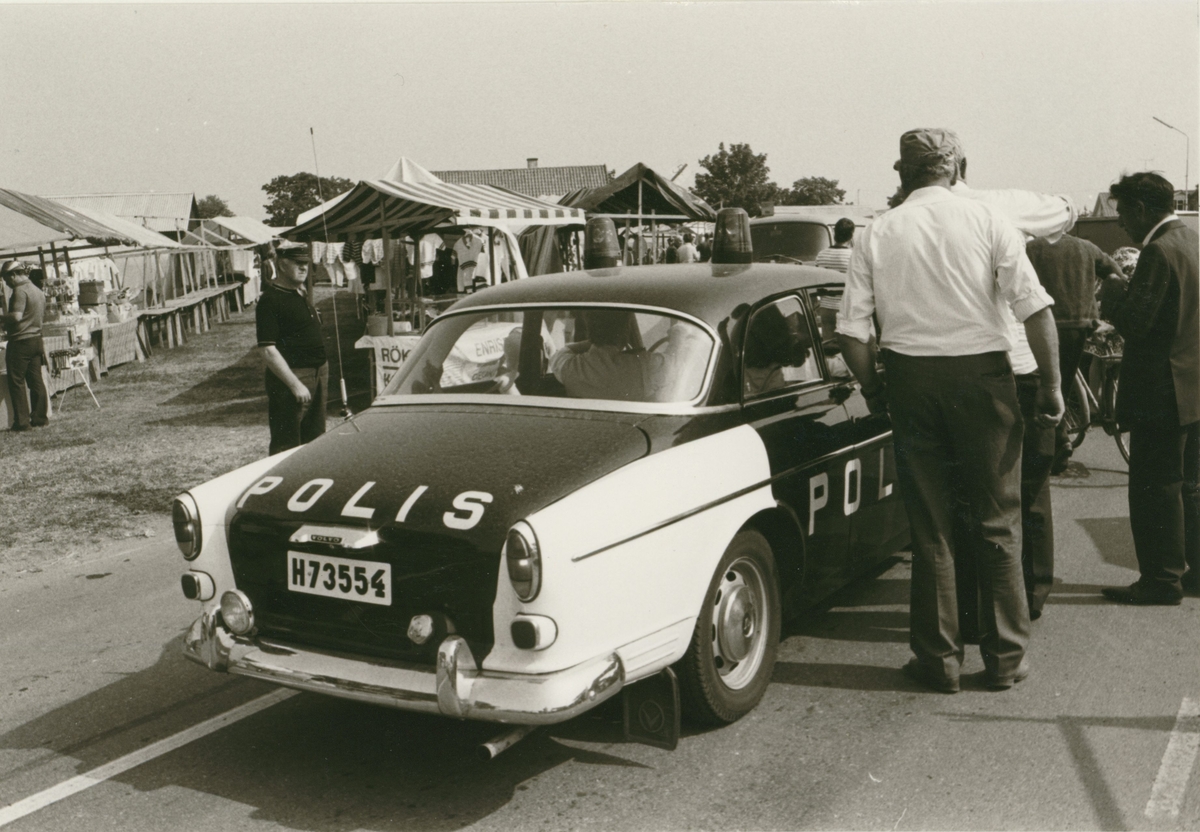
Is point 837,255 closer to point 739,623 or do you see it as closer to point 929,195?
point 929,195

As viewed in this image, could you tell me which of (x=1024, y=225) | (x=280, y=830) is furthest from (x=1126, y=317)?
(x=280, y=830)

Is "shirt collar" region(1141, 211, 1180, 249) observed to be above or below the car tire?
above

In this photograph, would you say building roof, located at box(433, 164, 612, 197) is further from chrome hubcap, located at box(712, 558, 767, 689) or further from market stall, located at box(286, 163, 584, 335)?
chrome hubcap, located at box(712, 558, 767, 689)

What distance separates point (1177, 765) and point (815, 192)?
113 metres

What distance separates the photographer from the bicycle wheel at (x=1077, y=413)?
8275 millimetres

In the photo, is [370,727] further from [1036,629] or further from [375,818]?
[1036,629]

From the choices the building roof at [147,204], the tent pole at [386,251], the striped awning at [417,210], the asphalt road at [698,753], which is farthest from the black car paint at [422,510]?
the building roof at [147,204]

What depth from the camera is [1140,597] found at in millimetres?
5094

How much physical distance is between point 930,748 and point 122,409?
12.9m

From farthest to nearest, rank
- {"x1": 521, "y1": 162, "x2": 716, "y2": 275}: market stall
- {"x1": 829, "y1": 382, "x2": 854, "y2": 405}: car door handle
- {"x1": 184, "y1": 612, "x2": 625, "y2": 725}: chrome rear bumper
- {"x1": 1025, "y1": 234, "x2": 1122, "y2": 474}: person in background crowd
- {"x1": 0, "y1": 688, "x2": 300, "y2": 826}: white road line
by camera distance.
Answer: {"x1": 521, "y1": 162, "x2": 716, "y2": 275}: market stall < {"x1": 1025, "y1": 234, "x2": 1122, "y2": 474}: person in background crowd < {"x1": 829, "y1": 382, "x2": 854, "y2": 405}: car door handle < {"x1": 0, "y1": 688, "x2": 300, "y2": 826}: white road line < {"x1": 184, "y1": 612, "x2": 625, "y2": 725}: chrome rear bumper

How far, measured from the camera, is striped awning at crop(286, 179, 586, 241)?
39.1ft

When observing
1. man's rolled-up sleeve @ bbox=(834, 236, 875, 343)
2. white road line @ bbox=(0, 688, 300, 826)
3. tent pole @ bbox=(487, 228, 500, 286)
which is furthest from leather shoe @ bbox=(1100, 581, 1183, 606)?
tent pole @ bbox=(487, 228, 500, 286)

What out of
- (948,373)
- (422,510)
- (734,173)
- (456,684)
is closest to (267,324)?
(422,510)

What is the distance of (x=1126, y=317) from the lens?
5109 mm
